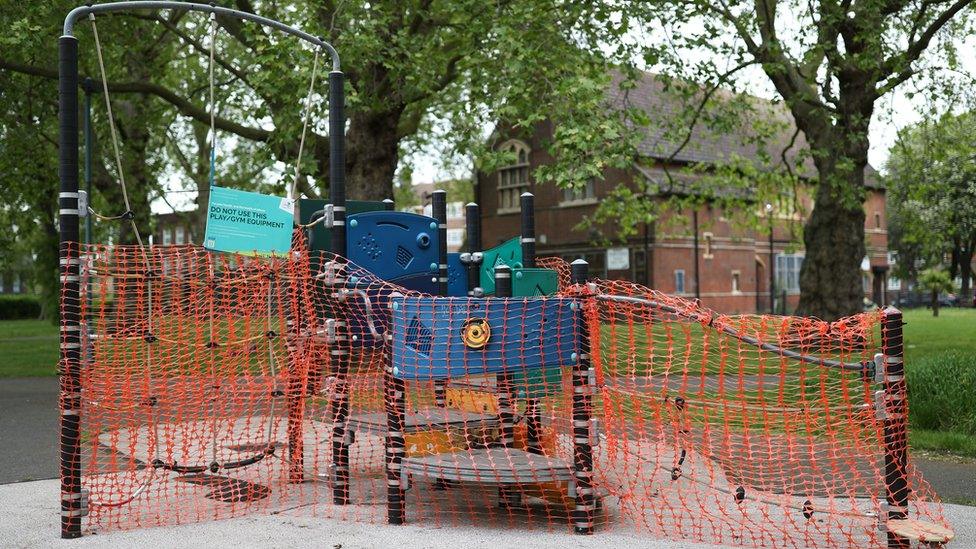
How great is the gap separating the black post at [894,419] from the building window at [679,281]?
3317 cm

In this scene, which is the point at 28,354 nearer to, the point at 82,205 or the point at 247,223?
the point at 247,223

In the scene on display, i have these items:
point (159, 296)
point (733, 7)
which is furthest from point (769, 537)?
point (733, 7)

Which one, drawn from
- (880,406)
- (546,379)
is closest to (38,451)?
(546,379)

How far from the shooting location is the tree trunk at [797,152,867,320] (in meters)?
19.5

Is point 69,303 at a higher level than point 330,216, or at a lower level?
lower

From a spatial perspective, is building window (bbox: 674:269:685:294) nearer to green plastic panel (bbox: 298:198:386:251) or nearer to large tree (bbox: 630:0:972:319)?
large tree (bbox: 630:0:972:319)

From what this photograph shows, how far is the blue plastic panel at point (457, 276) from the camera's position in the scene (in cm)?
920

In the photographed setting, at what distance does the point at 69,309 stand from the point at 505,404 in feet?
10.4

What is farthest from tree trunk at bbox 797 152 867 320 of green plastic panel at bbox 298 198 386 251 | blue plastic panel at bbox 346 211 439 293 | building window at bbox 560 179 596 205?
building window at bbox 560 179 596 205

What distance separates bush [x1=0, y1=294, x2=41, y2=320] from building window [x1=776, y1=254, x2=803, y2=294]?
1634 inches

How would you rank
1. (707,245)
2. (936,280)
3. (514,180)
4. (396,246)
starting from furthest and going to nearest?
(936,280), (514,180), (707,245), (396,246)

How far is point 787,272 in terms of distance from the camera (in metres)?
47.2

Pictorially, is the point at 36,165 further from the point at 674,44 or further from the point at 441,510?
the point at 441,510

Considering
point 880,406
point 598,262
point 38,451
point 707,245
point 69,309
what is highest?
point 707,245
